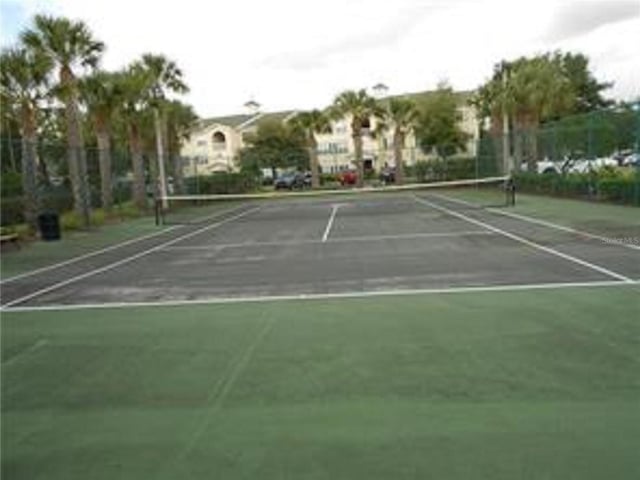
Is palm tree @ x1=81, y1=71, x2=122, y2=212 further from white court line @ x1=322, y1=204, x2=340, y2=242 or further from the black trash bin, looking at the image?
the black trash bin

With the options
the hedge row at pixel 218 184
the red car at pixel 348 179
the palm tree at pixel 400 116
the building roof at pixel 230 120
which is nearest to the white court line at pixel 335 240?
the hedge row at pixel 218 184

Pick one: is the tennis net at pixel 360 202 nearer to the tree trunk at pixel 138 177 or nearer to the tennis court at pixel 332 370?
the tree trunk at pixel 138 177

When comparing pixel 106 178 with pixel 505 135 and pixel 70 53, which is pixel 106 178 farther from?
pixel 505 135

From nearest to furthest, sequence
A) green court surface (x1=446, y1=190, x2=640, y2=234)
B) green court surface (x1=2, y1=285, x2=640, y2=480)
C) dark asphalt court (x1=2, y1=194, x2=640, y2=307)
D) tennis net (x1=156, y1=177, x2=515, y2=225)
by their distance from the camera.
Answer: green court surface (x1=2, y1=285, x2=640, y2=480) → dark asphalt court (x1=2, y1=194, x2=640, y2=307) → green court surface (x1=446, y1=190, x2=640, y2=234) → tennis net (x1=156, y1=177, x2=515, y2=225)

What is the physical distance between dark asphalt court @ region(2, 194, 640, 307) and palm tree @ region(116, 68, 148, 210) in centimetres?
1633

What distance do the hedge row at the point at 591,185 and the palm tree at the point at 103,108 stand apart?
15787mm

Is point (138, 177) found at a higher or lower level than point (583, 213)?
higher

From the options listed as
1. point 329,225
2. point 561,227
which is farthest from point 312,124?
point 561,227

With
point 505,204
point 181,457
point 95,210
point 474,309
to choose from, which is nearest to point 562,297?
point 474,309

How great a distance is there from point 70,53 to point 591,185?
16.7 metres

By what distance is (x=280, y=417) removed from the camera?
684 centimetres

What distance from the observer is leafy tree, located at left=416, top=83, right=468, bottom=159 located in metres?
81.8

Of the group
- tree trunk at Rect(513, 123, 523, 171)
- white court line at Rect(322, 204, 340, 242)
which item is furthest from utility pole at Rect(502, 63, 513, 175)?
white court line at Rect(322, 204, 340, 242)

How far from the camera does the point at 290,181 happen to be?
6906 cm
